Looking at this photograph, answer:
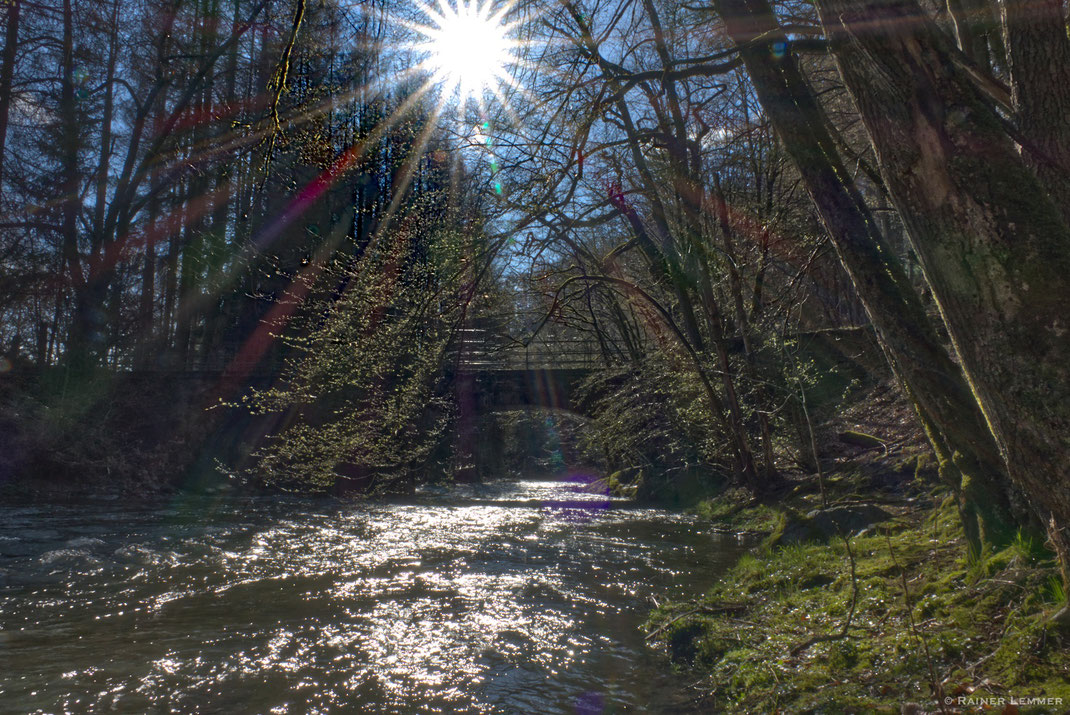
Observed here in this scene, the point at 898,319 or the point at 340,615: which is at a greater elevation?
the point at 898,319

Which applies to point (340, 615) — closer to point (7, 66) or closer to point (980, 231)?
point (980, 231)

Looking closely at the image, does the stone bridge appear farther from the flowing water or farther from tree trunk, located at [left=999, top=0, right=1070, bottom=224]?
tree trunk, located at [left=999, top=0, right=1070, bottom=224]

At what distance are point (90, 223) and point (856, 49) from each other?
20.8 metres

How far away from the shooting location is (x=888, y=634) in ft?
12.8

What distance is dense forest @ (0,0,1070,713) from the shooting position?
9.17 ft

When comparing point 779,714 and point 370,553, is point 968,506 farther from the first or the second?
point 370,553

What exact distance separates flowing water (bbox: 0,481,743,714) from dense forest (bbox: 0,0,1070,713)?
0.63m

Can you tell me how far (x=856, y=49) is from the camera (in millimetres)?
2865

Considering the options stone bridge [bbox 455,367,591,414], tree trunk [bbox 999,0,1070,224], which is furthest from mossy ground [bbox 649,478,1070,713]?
stone bridge [bbox 455,367,591,414]

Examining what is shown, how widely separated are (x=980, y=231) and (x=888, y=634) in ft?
7.73

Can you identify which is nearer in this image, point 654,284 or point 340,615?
point 340,615

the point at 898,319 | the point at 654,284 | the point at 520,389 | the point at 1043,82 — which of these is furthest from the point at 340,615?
the point at 520,389

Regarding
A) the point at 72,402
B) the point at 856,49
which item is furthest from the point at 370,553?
the point at 72,402

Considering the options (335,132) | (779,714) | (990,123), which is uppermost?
(335,132)
